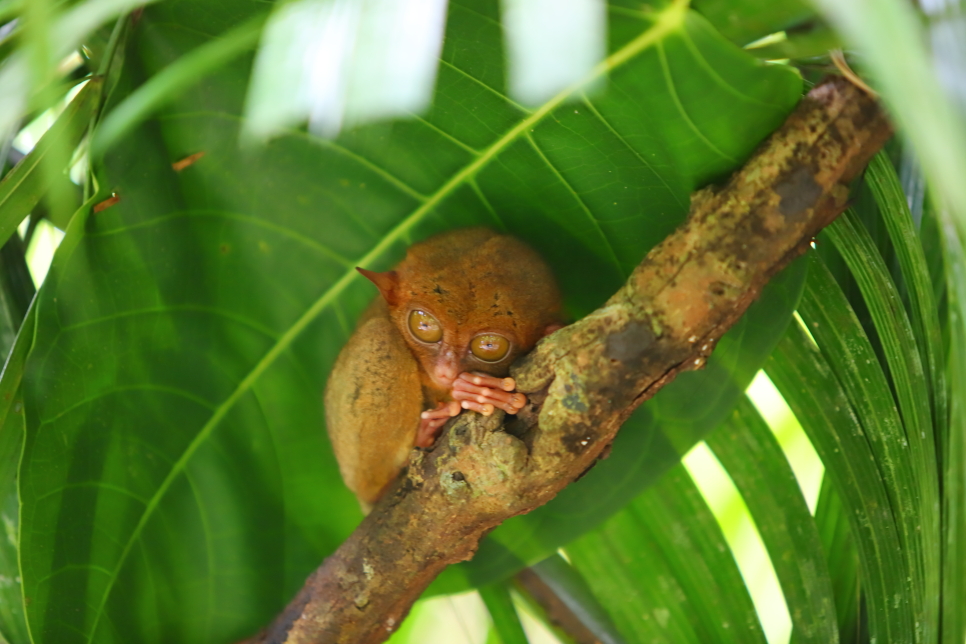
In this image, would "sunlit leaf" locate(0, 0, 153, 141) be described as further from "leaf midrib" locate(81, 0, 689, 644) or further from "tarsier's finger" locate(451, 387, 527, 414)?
"tarsier's finger" locate(451, 387, 527, 414)

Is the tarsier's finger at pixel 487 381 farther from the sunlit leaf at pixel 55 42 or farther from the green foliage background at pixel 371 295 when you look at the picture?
the sunlit leaf at pixel 55 42

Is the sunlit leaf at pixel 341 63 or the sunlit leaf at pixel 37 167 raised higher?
the sunlit leaf at pixel 37 167

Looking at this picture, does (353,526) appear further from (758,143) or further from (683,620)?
(758,143)

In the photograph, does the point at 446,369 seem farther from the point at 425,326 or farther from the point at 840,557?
the point at 840,557

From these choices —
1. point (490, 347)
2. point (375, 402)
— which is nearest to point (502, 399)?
point (490, 347)

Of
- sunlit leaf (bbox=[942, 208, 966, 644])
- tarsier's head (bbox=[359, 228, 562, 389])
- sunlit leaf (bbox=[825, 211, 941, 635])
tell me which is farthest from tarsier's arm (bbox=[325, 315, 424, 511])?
sunlit leaf (bbox=[942, 208, 966, 644])

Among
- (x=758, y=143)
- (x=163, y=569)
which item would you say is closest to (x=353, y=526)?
(x=163, y=569)

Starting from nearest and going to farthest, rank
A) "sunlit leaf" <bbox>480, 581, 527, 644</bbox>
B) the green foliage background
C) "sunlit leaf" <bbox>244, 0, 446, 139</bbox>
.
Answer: "sunlit leaf" <bbox>244, 0, 446, 139</bbox> → the green foliage background → "sunlit leaf" <bbox>480, 581, 527, 644</bbox>

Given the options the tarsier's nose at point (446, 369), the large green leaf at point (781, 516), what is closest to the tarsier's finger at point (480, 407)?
the tarsier's nose at point (446, 369)
